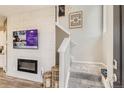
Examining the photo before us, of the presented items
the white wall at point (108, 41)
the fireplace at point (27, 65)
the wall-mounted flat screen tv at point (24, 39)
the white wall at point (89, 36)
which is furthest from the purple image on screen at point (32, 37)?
the white wall at point (108, 41)

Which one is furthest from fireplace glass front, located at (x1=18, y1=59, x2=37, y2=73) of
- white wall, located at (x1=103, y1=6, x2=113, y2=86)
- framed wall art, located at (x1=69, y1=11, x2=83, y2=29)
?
white wall, located at (x1=103, y1=6, x2=113, y2=86)

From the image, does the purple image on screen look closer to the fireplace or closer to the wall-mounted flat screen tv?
the wall-mounted flat screen tv

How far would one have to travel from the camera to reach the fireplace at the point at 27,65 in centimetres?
173

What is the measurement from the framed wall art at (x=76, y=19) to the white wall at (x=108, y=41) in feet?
0.71

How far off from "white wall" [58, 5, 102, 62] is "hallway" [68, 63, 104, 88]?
7 centimetres

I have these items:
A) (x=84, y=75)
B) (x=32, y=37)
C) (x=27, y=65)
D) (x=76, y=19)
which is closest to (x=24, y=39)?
(x=32, y=37)

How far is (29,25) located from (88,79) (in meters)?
0.83

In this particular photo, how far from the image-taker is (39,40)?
180cm

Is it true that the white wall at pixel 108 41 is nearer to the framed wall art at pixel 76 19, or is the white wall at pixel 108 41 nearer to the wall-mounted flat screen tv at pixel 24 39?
the framed wall art at pixel 76 19

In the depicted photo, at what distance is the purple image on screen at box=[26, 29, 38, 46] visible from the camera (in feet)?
5.34

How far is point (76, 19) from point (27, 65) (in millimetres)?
841

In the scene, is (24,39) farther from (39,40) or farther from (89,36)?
(89,36)
